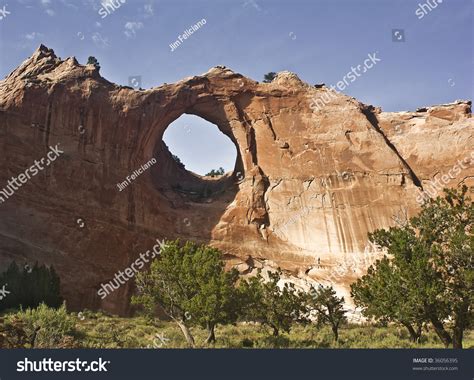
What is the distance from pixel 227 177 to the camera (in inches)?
2372

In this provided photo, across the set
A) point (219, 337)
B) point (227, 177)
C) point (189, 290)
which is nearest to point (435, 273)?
point (189, 290)

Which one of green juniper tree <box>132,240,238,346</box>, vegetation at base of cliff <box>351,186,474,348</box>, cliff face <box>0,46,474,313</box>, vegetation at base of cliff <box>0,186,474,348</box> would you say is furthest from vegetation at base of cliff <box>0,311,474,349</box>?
cliff face <box>0,46,474,313</box>

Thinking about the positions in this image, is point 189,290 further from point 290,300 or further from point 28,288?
point 28,288

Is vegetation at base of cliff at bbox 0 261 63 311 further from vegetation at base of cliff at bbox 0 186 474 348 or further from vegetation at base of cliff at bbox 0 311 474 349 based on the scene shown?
vegetation at base of cliff at bbox 0 311 474 349

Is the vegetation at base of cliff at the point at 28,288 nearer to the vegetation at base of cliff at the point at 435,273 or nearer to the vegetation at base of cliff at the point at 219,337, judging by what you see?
the vegetation at base of cliff at the point at 219,337

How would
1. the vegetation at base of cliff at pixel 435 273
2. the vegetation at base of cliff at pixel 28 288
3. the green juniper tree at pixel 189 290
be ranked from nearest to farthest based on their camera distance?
the vegetation at base of cliff at pixel 435 273
the green juniper tree at pixel 189 290
the vegetation at base of cliff at pixel 28 288

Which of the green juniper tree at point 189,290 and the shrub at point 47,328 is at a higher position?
Result: the green juniper tree at point 189,290

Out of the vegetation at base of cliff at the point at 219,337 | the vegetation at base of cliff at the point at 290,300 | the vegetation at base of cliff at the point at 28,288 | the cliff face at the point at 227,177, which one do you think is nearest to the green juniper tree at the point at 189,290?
the vegetation at base of cliff at the point at 290,300

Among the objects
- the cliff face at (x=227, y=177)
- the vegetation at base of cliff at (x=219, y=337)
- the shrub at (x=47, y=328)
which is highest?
the cliff face at (x=227, y=177)

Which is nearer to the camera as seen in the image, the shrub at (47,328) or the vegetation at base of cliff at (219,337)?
the shrub at (47,328)

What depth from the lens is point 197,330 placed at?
115 ft

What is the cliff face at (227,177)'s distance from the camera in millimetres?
45500

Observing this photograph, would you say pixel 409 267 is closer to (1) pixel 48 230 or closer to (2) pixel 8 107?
(1) pixel 48 230
